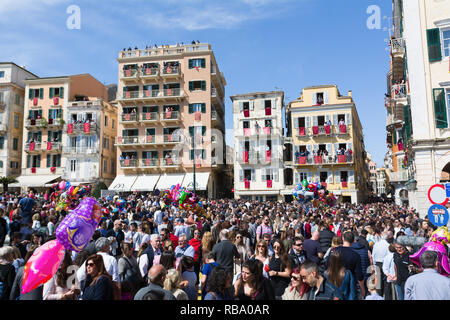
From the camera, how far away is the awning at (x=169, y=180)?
116ft

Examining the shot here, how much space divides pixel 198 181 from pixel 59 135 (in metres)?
17.6

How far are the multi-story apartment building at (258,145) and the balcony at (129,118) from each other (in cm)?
1109

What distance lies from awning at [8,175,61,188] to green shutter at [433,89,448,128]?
36439mm

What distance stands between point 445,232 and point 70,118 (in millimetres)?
39047

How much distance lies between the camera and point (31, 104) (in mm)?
39156

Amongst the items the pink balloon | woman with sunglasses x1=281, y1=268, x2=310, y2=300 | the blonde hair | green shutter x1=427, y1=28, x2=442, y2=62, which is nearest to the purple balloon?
the pink balloon

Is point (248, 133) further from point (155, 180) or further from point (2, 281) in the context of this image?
point (2, 281)

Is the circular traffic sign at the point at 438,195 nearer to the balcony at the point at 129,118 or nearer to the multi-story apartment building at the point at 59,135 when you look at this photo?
the balcony at the point at 129,118

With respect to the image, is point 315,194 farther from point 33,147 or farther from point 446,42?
point 33,147

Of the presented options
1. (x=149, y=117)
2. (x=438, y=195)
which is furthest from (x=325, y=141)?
(x=438, y=195)

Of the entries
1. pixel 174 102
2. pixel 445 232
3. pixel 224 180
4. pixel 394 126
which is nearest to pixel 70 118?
pixel 174 102

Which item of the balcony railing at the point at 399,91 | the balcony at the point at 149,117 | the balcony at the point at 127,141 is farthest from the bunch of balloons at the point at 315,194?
the balcony at the point at 127,141

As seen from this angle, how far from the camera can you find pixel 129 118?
37688mm
